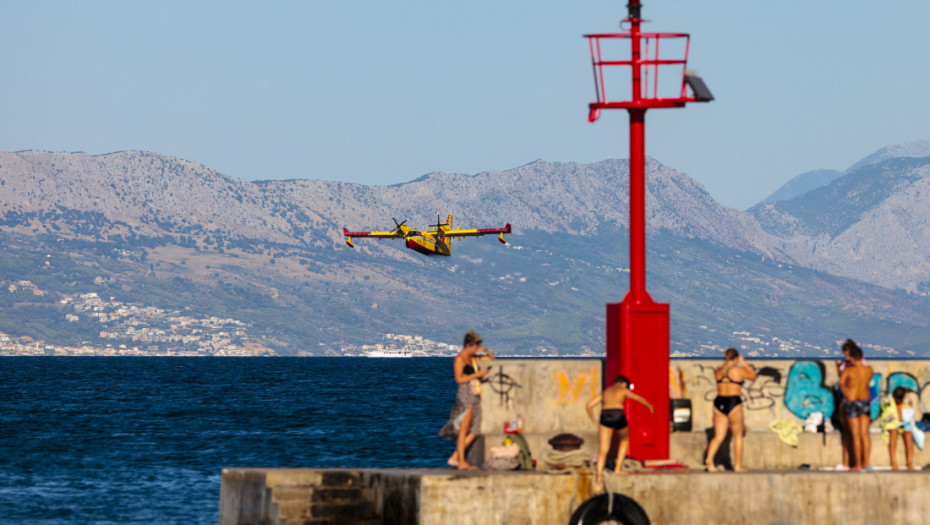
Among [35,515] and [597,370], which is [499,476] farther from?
[35,515]

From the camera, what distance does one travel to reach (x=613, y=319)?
62.7ft

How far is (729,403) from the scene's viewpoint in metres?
19.0

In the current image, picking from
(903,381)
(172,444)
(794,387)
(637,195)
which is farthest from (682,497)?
(172,444)

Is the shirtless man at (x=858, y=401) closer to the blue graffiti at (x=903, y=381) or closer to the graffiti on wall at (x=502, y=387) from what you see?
the blue graffiti at (x=903, y=381)

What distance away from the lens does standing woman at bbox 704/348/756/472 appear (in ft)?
62.0

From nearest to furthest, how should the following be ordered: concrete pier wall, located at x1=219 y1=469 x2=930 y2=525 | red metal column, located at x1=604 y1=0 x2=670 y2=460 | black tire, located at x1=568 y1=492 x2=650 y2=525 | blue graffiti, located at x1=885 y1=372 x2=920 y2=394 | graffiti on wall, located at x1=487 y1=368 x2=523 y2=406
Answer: black tire, located at x1=568 y1=492 x2=650 y2=525 → concrete pier wall, located at x1=219 y1=469 x2=930 y2=525 → red metal column, located at x1=604 y1=0 x2=670 y2=460 → graffiti on wall, located at x1=487 y1=368 x2=523 y2=406 → blue graffiti, located at x1=885 y1=372 x2=920 y2=394

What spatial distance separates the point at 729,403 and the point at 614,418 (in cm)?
208

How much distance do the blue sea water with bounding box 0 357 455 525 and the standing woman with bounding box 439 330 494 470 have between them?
990 centimetres

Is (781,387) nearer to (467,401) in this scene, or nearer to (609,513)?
(609,513)

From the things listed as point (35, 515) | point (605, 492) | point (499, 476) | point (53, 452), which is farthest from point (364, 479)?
point (53, 452)

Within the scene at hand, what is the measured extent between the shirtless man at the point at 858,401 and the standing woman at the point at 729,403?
1.54 meters

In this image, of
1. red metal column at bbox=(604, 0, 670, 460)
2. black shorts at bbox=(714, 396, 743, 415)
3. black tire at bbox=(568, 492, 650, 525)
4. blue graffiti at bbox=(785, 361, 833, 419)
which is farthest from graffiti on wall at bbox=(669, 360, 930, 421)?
black tire at bbox=(568, 492, 650, 525)

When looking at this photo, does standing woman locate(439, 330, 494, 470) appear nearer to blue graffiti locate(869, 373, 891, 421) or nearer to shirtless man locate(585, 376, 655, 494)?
shirtless man locate(585, 376, 655, 494)

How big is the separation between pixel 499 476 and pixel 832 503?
15.3ft
